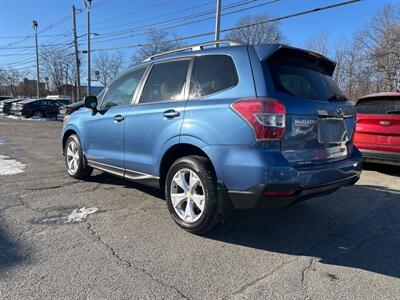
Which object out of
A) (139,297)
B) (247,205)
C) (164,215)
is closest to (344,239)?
(247,205)

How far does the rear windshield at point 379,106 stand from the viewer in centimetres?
692

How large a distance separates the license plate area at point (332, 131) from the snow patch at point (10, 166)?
5500mm

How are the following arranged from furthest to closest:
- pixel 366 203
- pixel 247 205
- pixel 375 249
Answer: pixel 366 203
pixel 375 249
pixel 247 205

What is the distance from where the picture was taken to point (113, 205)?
4.83 m

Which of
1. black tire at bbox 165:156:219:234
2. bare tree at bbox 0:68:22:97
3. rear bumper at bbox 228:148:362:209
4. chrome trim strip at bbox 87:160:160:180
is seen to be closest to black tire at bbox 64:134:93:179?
chrome trim strip at bbox 87:160:160:180

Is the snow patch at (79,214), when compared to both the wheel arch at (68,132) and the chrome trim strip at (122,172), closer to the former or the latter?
the chrome trim strip at (122,172)

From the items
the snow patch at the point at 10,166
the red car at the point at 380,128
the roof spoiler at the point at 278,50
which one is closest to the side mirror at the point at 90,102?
the snow patch at the point at 10,166

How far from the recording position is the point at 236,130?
3332mm

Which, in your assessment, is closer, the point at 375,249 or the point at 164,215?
the point at 375,249

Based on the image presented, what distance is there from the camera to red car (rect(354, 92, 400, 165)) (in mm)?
6809

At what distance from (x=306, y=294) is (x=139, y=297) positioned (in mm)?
1271

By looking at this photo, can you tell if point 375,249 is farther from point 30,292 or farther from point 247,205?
point 30,292

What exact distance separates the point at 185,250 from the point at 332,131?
1936 mm

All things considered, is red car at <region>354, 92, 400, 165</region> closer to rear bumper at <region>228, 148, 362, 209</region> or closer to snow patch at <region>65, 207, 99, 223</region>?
rear bumper at <region>228, 148, 362, 209</region>
